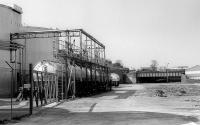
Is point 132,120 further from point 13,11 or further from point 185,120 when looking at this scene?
point 13,11

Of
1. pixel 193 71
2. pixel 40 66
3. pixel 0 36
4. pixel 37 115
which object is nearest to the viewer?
pixel 37 115

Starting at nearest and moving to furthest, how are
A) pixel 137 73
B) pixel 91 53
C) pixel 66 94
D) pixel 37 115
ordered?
pixel 37 115
pixel 66 94
pixel 91 53
pixel 137 73

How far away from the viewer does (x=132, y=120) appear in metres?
13.3

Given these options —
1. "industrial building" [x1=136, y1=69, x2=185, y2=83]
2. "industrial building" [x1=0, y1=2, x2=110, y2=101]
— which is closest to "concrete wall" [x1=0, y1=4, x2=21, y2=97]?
Answer: "industrial building" [x1=0, y1=2, x2=110, y2=101]

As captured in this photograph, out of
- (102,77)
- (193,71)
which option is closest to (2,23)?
(102,77)

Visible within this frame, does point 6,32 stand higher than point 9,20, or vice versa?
point 9,20

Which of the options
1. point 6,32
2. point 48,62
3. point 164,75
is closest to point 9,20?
point 6,32

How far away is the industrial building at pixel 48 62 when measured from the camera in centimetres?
2605

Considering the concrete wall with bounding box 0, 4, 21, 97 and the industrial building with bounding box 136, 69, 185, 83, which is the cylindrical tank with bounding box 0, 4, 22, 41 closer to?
the concrete wall with bounding box 0, 4, 21, 97

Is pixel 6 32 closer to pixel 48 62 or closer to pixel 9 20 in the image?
pixel 9 20

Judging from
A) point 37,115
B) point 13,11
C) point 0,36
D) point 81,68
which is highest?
point 13,11

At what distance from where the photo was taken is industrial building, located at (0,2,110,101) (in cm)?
2605

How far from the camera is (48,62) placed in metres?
28.6

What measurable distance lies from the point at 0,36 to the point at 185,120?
23.9m
